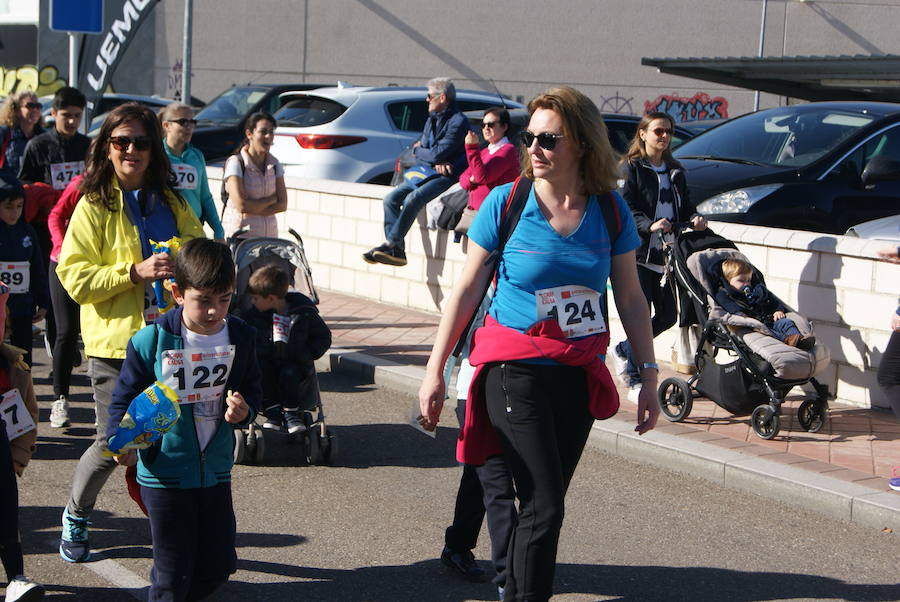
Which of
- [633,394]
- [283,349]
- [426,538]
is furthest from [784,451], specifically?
[283,349]

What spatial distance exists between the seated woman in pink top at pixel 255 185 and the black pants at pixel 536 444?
5260 millimetres

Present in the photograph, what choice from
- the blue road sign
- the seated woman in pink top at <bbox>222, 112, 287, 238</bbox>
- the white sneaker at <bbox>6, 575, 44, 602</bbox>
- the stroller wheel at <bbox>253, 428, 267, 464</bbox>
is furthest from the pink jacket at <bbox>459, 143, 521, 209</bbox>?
the white sneaker at <bbox>6, 575, 44, 602</bbox>

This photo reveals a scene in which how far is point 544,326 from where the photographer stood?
4.09 metres

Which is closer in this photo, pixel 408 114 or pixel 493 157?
pixel 493 157

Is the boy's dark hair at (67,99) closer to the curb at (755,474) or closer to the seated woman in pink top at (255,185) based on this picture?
the seated woman in pink top at (255,185)

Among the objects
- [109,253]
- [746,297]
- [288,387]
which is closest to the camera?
[109,253]

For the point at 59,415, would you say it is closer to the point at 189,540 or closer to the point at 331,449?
the point at 331,449

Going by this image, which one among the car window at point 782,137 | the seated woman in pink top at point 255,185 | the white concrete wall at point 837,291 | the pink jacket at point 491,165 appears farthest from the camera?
the car window at point 782,137

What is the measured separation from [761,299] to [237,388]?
13.7ft

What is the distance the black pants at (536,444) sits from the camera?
13.2 ft

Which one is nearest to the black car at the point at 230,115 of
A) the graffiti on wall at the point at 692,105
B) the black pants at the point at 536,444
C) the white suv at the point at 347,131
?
the white suv at the point at 347,131

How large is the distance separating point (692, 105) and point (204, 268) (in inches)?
1325

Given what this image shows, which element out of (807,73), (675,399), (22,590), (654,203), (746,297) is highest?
(807,73)

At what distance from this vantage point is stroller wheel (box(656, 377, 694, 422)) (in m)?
7.48
